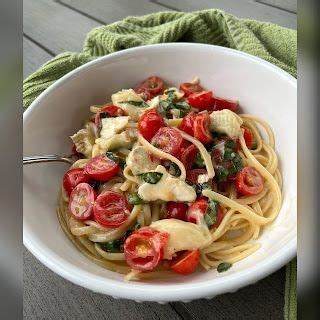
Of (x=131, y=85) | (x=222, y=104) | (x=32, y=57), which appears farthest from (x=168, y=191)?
(x=32, y=57)

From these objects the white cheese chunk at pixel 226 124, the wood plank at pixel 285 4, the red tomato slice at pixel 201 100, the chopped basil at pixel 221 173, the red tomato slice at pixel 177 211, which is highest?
the wood plank at pixel 285 4

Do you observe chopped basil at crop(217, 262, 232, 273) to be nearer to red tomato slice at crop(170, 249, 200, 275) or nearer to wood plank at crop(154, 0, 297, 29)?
red tomato slice at crop(170, 249, 200, 275)

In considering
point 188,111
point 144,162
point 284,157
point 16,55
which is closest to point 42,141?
point 144,162

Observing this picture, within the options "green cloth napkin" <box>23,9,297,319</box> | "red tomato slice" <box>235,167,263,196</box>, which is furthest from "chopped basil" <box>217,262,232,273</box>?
"green cloth napkin" <box>23,9,297,319</box>

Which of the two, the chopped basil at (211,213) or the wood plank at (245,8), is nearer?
the chopped basil at (211,213)

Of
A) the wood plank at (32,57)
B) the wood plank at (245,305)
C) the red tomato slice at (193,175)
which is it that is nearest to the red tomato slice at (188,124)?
the red tomato slice at (193,175)

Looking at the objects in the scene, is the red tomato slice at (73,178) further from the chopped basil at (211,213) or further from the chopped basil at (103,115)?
the chopped basil at (211,213)

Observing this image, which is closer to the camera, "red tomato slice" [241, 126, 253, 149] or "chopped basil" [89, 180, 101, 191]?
"chopped basil" [89, 180, 101, 191]

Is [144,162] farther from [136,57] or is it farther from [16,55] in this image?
[16,55]
